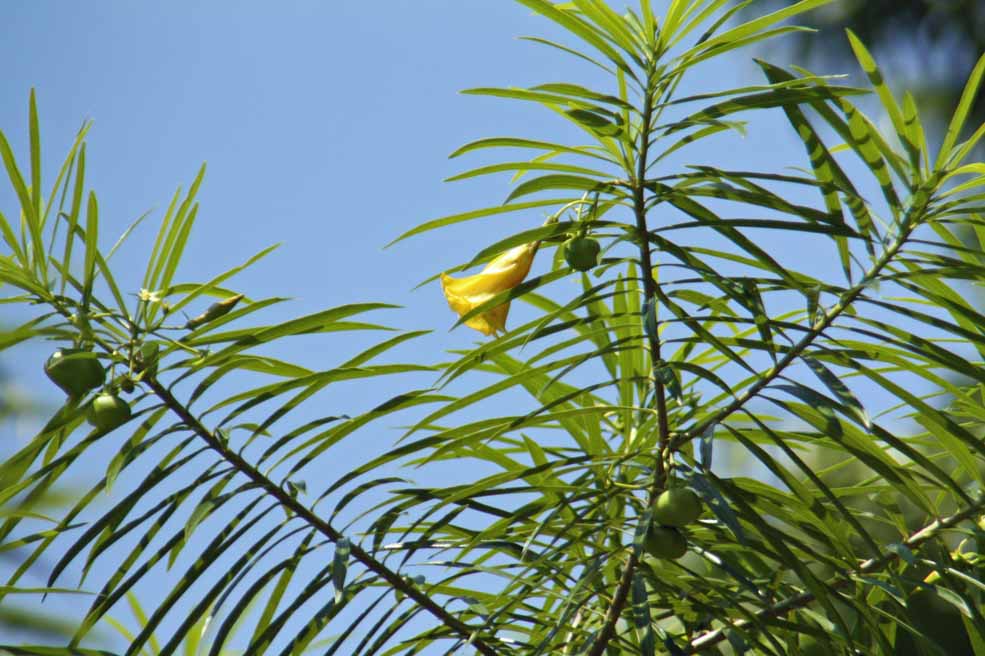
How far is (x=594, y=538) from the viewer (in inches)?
31.3

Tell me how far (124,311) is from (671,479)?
37 centimetres

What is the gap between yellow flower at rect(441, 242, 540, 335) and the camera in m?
0.70

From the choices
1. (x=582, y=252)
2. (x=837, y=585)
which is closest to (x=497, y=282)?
(x=582, y=252)

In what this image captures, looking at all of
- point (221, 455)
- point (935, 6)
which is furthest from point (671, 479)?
point (935, 6)

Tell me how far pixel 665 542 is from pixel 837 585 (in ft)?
0.65

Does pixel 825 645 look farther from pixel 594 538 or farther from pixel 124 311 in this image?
pixel 124 311

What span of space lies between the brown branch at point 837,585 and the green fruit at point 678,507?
0.37ft

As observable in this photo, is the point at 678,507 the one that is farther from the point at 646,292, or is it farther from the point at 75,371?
the point at 75,371

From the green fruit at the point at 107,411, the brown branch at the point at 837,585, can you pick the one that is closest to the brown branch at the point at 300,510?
the green fruit at the point at 107,411

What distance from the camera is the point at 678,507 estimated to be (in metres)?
0.60

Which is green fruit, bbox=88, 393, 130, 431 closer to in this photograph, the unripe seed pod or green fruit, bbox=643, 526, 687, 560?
the unripe seed pod

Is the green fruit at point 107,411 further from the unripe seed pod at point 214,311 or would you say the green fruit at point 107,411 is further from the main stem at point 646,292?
the main stem at point 646,292

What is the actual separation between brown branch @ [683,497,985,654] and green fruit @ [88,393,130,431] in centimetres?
40

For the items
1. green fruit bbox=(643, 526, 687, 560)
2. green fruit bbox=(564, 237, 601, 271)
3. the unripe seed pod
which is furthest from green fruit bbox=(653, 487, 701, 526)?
the unripe seed pod
